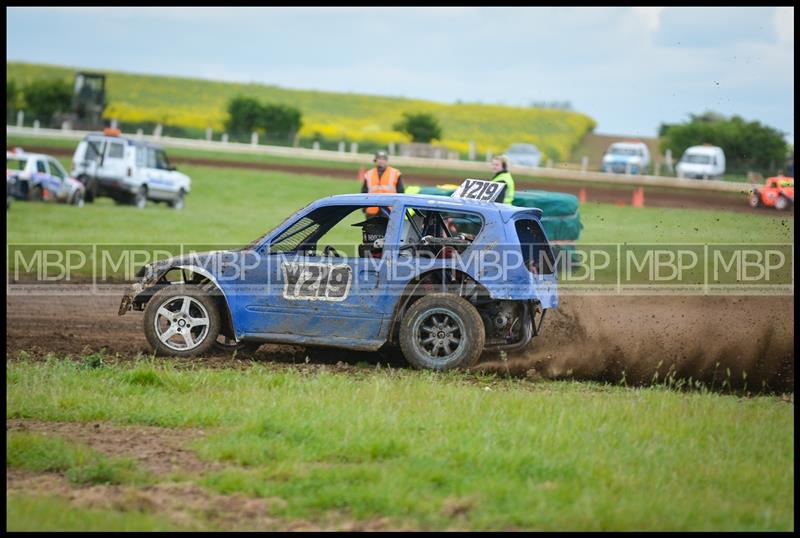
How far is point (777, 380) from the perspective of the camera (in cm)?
1003

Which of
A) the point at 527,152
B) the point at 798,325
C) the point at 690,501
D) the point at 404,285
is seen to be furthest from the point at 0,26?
the point at 527,152

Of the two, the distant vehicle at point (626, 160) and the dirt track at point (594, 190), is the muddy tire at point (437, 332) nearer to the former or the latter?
the dirt track at point (594, 190)

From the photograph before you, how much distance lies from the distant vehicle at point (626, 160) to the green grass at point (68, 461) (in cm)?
4232

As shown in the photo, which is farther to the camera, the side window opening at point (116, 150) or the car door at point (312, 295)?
the side window opening at point (116, 150)

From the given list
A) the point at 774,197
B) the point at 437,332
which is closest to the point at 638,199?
the point at 774,197

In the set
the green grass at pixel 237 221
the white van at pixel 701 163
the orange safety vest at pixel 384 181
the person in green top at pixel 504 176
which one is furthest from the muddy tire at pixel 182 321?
the white van at pixel 701 163

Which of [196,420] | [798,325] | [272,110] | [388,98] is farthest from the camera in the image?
[388,98]

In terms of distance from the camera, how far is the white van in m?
45.3

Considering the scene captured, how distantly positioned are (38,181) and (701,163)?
92.3 ft

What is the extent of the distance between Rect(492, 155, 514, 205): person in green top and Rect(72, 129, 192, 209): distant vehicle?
59.3ft

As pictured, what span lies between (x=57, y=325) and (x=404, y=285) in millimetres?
4765

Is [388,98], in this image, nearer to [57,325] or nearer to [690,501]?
[57,325]

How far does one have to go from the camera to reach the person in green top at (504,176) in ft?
47.8

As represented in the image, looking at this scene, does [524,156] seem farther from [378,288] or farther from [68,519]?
[68,519]
